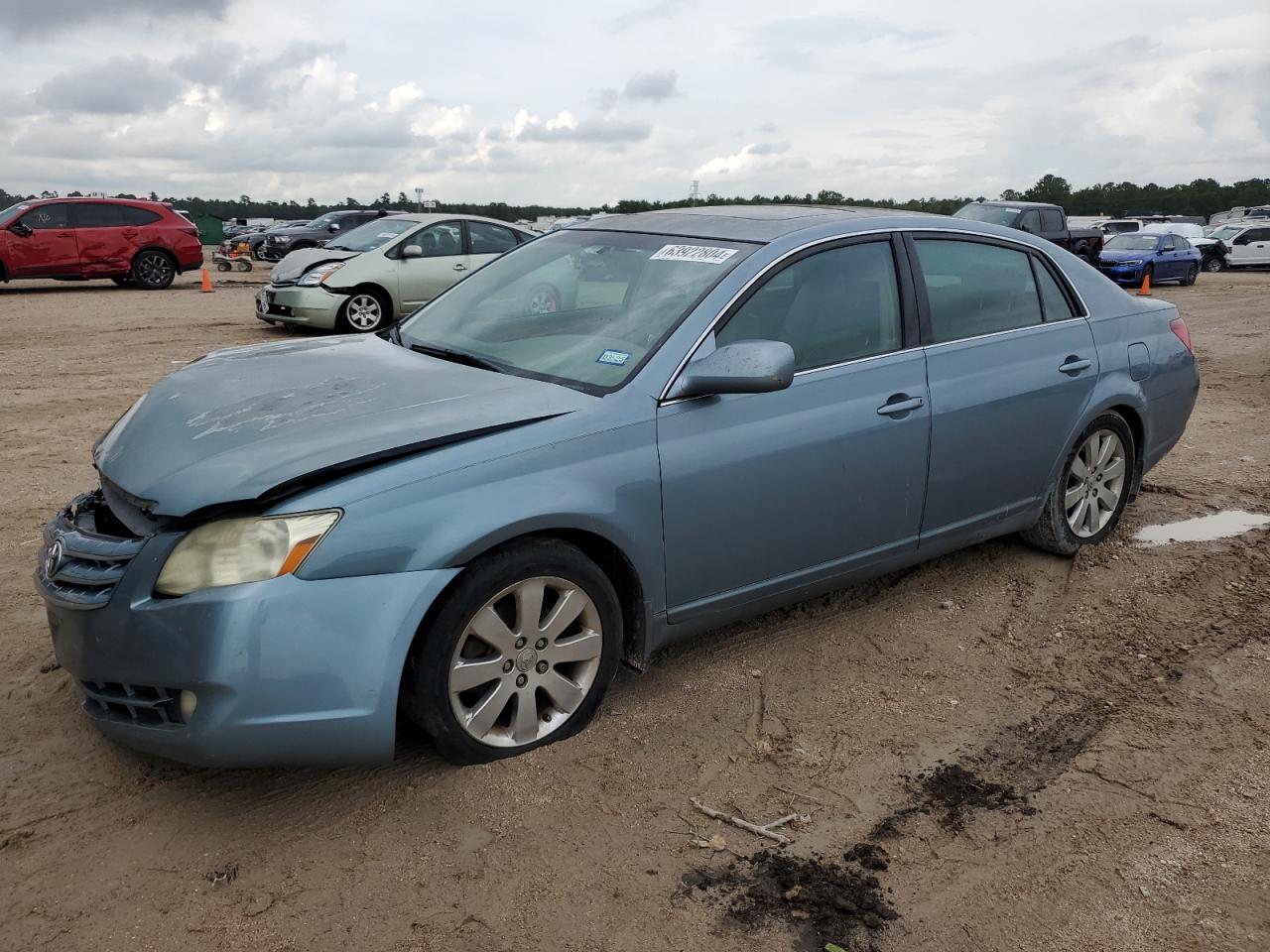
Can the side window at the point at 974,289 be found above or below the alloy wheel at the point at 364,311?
above

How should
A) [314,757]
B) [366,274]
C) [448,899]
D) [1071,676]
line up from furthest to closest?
[366,274] → [1071,676] → [314,757] → [448,899]

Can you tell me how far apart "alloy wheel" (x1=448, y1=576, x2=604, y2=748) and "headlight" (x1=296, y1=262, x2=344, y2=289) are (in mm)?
9949

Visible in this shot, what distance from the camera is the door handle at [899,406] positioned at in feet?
13.1

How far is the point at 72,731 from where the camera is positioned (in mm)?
3432

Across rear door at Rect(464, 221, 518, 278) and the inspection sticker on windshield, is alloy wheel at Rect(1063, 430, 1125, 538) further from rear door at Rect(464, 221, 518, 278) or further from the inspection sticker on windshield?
rear door at Rect(464, 221, 518, 278)

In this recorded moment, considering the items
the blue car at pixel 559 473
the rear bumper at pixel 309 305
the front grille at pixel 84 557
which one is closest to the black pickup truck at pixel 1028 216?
the rear bumper at pixel 309 305

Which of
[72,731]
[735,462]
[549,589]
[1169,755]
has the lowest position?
[1169,755]

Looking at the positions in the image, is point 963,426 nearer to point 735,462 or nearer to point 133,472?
point 735,462

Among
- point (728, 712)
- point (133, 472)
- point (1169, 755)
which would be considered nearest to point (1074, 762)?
point (1169, 755)

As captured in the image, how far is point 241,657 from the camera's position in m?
2.74

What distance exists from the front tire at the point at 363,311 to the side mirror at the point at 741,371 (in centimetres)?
947

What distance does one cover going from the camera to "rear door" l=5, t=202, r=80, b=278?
17.7 m

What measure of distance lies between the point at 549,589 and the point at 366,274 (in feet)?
32.4

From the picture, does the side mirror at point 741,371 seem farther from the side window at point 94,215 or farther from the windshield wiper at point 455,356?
the side window at point 94,215
